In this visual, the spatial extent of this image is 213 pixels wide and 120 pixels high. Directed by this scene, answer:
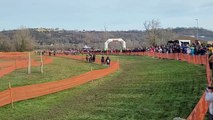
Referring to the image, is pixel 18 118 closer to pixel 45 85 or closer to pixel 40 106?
pixel 40 106

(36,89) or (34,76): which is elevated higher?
(36,89)

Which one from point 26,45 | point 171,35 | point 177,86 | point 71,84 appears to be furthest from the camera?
point 171,35

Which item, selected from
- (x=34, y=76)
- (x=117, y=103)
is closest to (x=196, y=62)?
(x=34, y=76)

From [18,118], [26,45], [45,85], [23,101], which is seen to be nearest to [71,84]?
[45,85]

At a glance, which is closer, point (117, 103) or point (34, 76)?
point (117, 103)

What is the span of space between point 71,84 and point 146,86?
5283mm

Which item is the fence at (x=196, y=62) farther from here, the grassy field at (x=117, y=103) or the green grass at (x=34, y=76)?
the green grass at (x=34, y=76)

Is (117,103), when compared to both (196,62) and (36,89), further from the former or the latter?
(196,62)

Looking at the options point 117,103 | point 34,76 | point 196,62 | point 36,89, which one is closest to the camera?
point 117,103

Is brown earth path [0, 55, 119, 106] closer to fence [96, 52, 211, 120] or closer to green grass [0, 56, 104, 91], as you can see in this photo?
green grass [0, 56, 104, 91]

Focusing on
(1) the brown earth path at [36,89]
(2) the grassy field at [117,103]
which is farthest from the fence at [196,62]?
(1) the brown earth path at [36,89]

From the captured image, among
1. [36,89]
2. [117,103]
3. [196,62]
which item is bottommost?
[117,103]

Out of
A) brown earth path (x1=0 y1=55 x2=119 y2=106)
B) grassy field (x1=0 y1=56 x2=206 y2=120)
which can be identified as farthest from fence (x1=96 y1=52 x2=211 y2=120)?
brown earth path (x1=0 y1=55 x2=119 y2=106)

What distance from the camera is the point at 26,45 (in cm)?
13650
